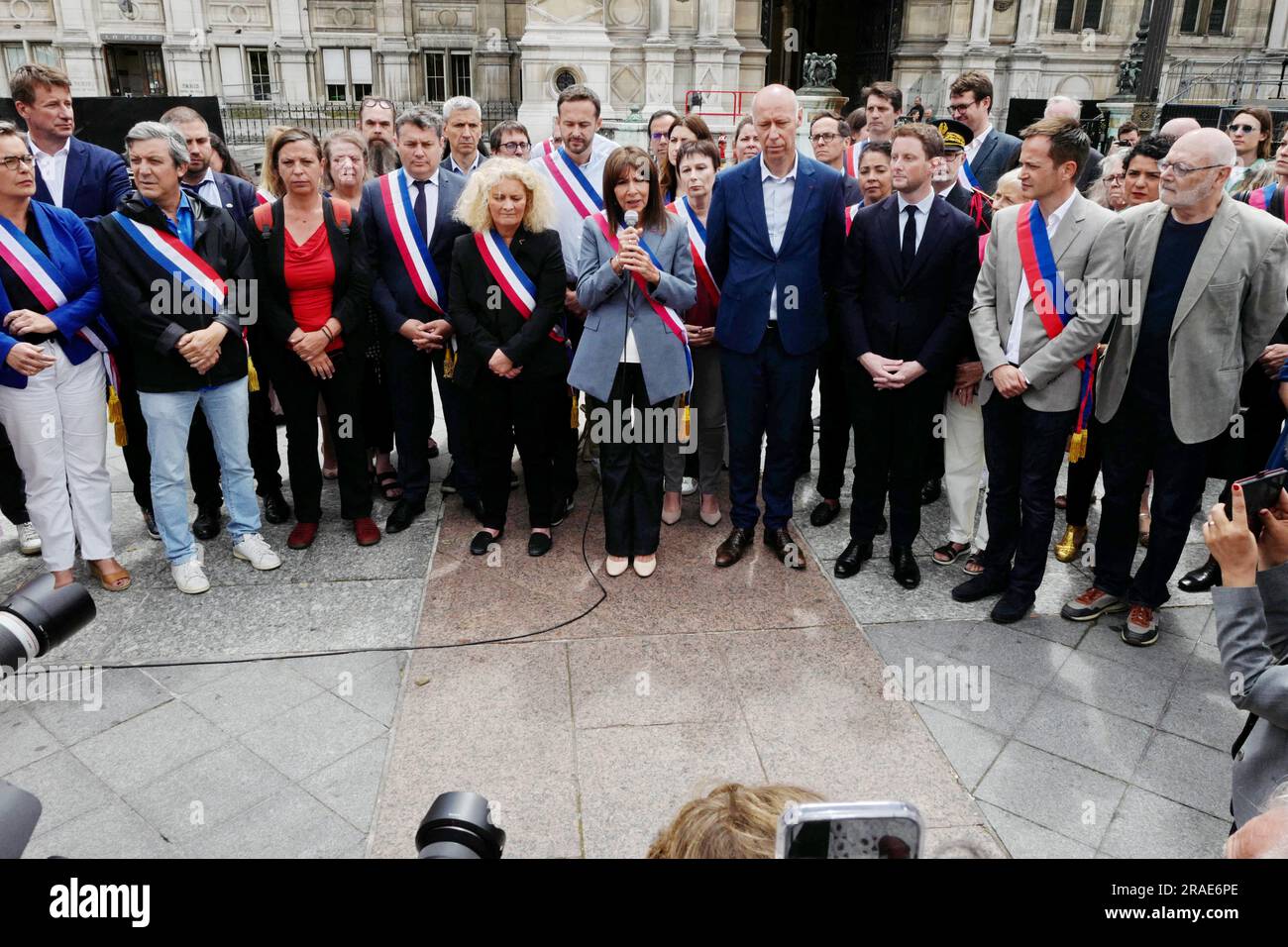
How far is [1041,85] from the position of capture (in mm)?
26172

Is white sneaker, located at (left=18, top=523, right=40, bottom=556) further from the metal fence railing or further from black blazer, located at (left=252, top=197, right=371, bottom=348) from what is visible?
the metal fence railing

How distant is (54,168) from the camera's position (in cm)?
511

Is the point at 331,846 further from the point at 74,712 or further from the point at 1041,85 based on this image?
the point at 1041,85

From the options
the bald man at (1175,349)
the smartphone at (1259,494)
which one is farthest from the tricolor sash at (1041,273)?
the smartphone at (1259,494)

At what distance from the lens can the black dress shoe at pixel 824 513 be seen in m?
5.67

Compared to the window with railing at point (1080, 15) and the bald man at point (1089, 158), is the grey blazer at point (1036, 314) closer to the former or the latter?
the bald man at point (1089, 158)

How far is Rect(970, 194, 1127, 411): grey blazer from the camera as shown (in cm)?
418

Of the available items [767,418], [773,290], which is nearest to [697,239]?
[773,290]

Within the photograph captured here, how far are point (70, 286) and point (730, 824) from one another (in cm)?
462

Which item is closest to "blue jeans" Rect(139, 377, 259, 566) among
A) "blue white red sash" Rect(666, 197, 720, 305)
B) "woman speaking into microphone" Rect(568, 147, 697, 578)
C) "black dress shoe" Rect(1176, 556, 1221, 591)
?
"woman speaking into microphone" Rect(568, 147, 697, 578)

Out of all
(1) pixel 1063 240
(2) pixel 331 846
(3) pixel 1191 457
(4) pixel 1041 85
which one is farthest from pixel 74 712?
(4) pixel 1041 85

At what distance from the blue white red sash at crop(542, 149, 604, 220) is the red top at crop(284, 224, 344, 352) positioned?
1.60m

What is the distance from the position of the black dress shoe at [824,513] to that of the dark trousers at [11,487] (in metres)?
4.80
